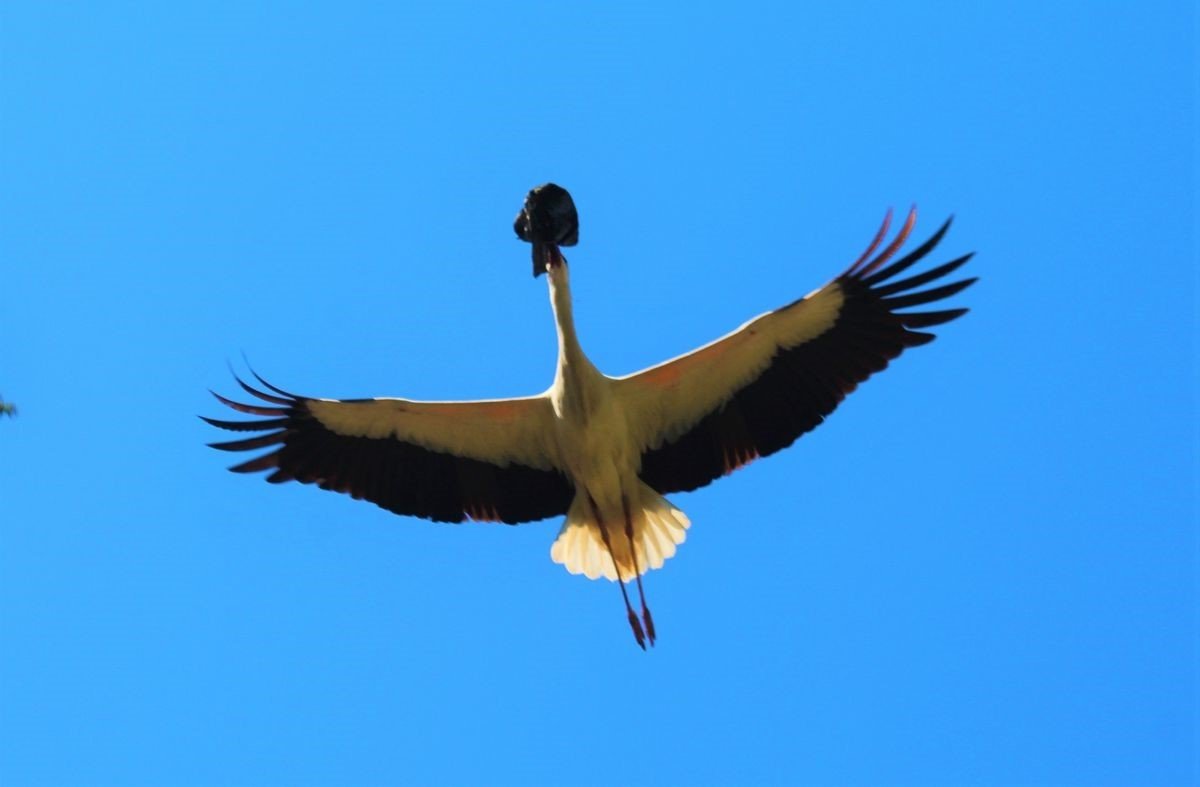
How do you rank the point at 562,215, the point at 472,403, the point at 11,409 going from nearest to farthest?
the point at 11,409 → the point at 562,215 → the point at 472,403

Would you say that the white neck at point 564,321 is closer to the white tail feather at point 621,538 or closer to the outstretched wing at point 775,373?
the outstretched wing at point 775,373

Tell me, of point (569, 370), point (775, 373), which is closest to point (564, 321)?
point (569, 370)

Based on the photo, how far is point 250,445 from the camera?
343 inches

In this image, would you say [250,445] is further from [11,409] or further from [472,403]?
[11,409]

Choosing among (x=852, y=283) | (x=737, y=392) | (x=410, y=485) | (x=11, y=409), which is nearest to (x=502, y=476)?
(x=410, y=485)

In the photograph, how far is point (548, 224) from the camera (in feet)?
26.1

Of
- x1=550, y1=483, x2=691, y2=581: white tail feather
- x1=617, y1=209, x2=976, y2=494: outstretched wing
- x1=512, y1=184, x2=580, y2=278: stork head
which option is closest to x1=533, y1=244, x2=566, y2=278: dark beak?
x1=512, y1=184, x2=580, y2=278: stork head

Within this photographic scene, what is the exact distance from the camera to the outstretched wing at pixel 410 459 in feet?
28.5

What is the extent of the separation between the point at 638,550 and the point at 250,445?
235 cm

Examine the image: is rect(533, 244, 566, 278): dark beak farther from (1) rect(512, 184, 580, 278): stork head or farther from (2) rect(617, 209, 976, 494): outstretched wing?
(2) rect(617, 209, 976, 494): outstretched wing

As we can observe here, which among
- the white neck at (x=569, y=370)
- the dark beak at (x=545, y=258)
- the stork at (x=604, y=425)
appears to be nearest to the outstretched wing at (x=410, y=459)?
the stork at (x=604, y=425)

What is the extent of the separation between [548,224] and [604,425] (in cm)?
116

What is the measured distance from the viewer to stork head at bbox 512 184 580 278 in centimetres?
793

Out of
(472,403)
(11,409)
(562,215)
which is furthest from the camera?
(472,403)
